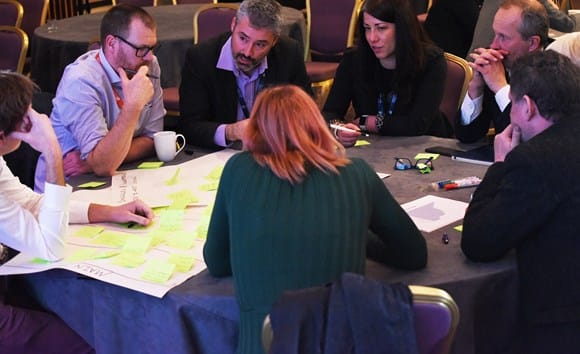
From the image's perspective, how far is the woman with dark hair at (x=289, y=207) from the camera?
158cm

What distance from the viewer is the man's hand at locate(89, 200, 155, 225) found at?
6.84ft

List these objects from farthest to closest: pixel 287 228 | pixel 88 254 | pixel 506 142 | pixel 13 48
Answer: pixel 13 48
pixel 506 142
pixel 88 254
pixel 287 228

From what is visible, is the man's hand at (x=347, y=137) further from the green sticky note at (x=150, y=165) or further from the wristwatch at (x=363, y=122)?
the green sticky note at (x=150, y=165)

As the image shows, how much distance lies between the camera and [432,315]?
1.38m

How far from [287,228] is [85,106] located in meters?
1.33

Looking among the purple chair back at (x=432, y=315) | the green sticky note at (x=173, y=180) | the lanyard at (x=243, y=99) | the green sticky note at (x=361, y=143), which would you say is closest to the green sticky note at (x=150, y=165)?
the green sticky note at (x=173, y=180)

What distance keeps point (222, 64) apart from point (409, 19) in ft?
2.61

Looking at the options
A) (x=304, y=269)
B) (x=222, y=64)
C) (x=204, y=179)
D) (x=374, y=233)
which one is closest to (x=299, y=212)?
(x=304, y=269)

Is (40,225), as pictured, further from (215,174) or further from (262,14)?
(262,14)

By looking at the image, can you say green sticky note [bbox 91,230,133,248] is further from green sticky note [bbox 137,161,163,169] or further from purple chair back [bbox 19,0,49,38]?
purple chair back [bbox 19,0,49,38]

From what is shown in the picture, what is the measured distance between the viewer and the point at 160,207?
2211 millimetres

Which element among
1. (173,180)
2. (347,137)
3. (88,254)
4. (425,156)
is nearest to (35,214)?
(88,254)

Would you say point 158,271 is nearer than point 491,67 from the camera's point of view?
Yes

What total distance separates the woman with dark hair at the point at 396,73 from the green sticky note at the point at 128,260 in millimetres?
1358
